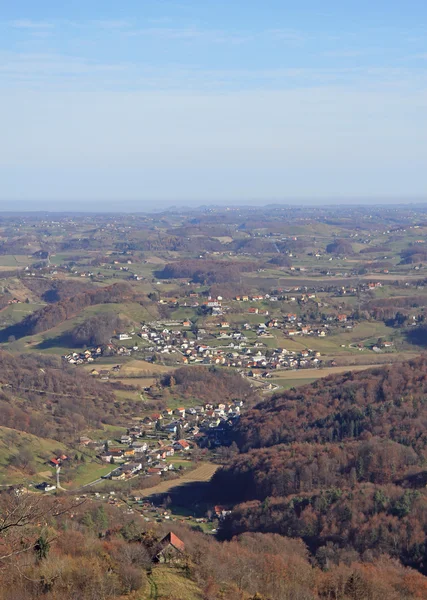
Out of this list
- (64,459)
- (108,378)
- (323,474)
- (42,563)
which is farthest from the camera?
(108,378)

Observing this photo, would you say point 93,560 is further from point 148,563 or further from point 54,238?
point 54,238

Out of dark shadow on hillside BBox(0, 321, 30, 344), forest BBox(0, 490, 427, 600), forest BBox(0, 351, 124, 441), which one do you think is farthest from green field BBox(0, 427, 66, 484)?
dark shadow on hillside BBox(0, 321, 30, 344)

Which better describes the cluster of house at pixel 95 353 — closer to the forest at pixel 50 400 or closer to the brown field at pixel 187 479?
the forest at pixel 50 400

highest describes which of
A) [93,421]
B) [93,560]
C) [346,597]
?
[93,560]

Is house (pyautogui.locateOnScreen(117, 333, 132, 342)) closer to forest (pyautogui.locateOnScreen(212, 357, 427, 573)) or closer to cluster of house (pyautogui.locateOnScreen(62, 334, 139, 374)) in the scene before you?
cluster of house (pyautogui.locateOnScreen(62, 334, 139, 374))

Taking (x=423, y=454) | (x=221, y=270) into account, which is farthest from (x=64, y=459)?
(x=221, y=270)

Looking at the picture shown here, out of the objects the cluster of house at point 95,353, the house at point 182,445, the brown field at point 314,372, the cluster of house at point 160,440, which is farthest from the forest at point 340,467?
the cluster of house at point 95,353

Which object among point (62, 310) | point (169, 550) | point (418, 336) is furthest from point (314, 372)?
point (169, 550)
